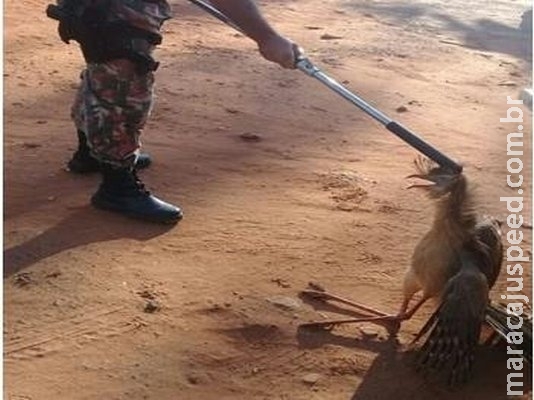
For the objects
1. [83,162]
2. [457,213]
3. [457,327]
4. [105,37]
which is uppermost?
[105,37]

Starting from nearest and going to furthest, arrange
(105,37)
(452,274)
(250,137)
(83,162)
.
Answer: (452,274) < (105,37) < (83,162) < (250,137)

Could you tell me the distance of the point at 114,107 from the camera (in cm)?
370

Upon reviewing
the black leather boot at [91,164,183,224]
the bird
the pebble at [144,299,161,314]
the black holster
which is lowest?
the pebble at [144,299,161,314]

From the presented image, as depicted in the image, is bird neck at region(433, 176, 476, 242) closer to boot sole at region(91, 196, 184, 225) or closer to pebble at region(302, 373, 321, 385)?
pebble at region(302, 373, 321, 385)

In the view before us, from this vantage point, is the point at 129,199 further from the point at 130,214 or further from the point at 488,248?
the point at 488,248

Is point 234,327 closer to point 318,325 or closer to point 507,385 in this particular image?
point 318,325

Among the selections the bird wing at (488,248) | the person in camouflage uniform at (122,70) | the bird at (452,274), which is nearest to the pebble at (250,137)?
the person in camouflage uniform at (122,70)

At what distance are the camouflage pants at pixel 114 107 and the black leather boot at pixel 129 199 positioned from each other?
0.21 ft

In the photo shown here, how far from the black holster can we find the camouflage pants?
0.05 meters

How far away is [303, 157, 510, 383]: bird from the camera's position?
291 cm

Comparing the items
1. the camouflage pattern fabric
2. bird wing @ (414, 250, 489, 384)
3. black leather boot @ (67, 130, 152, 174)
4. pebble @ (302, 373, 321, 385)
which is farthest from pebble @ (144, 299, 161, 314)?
black leather boot @ (67, 130, 152, 174)

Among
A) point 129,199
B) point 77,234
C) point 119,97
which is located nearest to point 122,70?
point 119,97

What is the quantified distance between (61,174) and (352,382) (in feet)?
6.87

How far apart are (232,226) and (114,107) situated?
79cm
